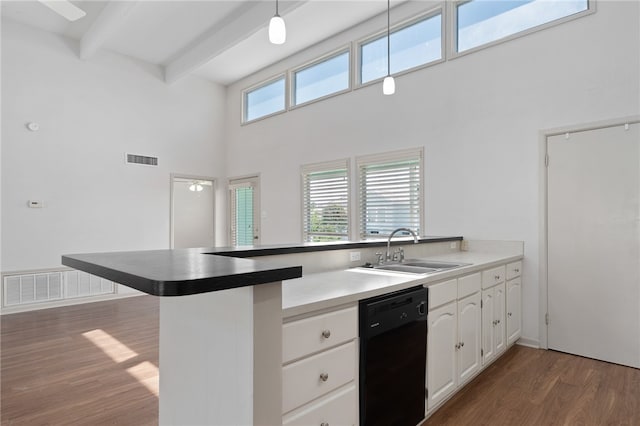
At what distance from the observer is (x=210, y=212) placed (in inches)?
293

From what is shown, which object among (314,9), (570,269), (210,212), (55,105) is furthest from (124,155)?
(570,269)

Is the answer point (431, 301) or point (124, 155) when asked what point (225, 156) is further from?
point (431, 301)

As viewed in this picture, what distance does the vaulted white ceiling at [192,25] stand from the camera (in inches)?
181

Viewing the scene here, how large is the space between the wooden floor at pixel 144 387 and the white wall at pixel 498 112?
789mm

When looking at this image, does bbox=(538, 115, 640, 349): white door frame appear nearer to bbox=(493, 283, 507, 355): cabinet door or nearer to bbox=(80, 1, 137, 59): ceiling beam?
bbox=(493, 283, 507, 355): cabinet door

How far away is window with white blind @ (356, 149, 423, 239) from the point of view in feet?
15.2

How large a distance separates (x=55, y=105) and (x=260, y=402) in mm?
5984

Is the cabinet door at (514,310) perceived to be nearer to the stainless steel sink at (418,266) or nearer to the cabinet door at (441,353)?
the stainless steel sink at (418,266)

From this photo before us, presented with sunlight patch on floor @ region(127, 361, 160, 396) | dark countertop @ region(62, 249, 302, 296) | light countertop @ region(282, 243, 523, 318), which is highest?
dark countertop @ region(62, 249, 302, 296)

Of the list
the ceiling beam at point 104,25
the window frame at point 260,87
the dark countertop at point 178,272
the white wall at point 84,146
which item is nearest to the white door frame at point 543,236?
the dark countertop at point 178,272

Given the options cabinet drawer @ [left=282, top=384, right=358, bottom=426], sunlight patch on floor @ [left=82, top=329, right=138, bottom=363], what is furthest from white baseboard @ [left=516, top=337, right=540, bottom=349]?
sunlight patch on floor @ [left=82, top=329, right=138, bottom=363]

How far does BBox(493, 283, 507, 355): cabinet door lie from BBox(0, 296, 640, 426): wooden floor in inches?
6.5

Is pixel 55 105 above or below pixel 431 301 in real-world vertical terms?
above

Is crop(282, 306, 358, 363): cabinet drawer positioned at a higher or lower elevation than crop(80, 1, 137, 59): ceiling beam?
lower
